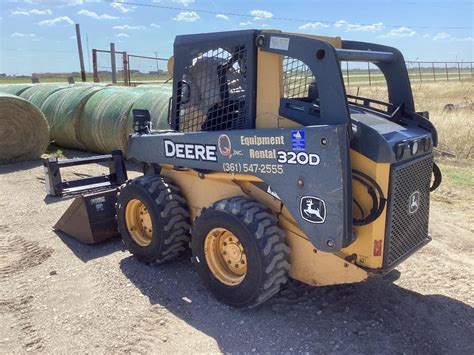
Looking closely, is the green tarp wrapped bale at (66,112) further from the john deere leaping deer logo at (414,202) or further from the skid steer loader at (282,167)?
the john deere leaping deer logo at (414,202)

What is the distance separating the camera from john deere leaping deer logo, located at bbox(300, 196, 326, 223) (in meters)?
3.37

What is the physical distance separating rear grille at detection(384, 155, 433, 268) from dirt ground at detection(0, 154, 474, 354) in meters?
0.58

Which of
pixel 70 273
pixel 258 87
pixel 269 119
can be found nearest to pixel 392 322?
pixel 269 119

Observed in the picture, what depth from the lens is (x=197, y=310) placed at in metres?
4.05

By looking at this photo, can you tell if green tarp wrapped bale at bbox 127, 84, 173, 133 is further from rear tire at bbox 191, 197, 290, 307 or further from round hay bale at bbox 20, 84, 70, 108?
rear tire at bbox 191, 197, 290, 307

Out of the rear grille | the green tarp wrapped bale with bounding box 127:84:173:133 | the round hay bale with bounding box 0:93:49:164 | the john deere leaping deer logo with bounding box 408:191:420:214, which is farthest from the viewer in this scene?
the round hay bale with bounding box 0:93:49:164

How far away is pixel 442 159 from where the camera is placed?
999 cm

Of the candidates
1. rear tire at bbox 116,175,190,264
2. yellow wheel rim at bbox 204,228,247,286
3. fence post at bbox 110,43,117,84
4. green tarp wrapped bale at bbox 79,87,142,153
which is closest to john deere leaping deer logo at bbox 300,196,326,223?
yellow wheel rim at bbox 204,228,247,286

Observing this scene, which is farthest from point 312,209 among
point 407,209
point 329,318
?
point 329,318

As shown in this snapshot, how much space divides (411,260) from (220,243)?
83.8 inches

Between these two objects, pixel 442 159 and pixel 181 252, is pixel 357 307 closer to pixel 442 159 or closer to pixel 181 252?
pixel 181 252

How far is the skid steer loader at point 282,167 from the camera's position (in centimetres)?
334

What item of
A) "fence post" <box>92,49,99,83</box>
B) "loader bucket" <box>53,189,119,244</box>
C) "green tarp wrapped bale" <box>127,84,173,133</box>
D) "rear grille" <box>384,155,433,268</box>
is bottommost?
"loader bucket" <box>53,189,119,244</box>

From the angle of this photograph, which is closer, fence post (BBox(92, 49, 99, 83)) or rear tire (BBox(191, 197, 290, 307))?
rear tire (BBox(191, 197, 290, 307))
